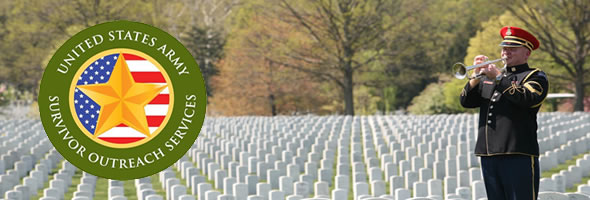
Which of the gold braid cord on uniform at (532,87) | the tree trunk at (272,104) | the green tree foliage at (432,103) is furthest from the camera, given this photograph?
the tree trunk at (272,104)

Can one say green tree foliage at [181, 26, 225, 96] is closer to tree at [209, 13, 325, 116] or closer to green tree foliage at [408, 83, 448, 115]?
tree at [209, 13, 325, 116]

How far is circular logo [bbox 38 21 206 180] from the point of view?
9031 millimetres

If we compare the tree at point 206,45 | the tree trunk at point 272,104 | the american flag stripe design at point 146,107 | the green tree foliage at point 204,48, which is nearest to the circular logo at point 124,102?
the american flag stripe design at point 146,107

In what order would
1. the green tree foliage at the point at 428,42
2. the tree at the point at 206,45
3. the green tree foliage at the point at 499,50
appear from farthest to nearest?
the tree at the point at 206,45, the green tree foliage at the point at 428,42, the green tree foliage at the point at 499,50

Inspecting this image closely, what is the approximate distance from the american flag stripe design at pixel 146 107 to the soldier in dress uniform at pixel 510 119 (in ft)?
16.3

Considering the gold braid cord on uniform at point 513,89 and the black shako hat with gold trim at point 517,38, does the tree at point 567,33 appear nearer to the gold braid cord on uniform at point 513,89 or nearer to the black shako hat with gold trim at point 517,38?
the black shako hat with gold trim at point 517,38

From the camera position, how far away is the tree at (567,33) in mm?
29516

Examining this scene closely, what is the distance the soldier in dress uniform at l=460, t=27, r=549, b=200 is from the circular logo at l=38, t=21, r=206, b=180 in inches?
169

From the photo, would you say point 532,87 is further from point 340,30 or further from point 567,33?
point 340,30

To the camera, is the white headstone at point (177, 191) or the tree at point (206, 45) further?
the tree at point (206, 45)

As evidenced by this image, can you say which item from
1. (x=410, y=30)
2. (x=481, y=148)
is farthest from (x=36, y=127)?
(x=410, y=30)

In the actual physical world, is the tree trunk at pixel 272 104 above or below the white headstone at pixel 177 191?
above

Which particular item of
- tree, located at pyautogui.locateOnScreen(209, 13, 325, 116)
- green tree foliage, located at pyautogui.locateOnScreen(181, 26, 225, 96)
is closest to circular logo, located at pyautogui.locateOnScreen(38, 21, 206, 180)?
tree, located at pyautogui.locateOnScreen(209, 13, 325, 116)

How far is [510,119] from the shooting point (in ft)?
16.7
